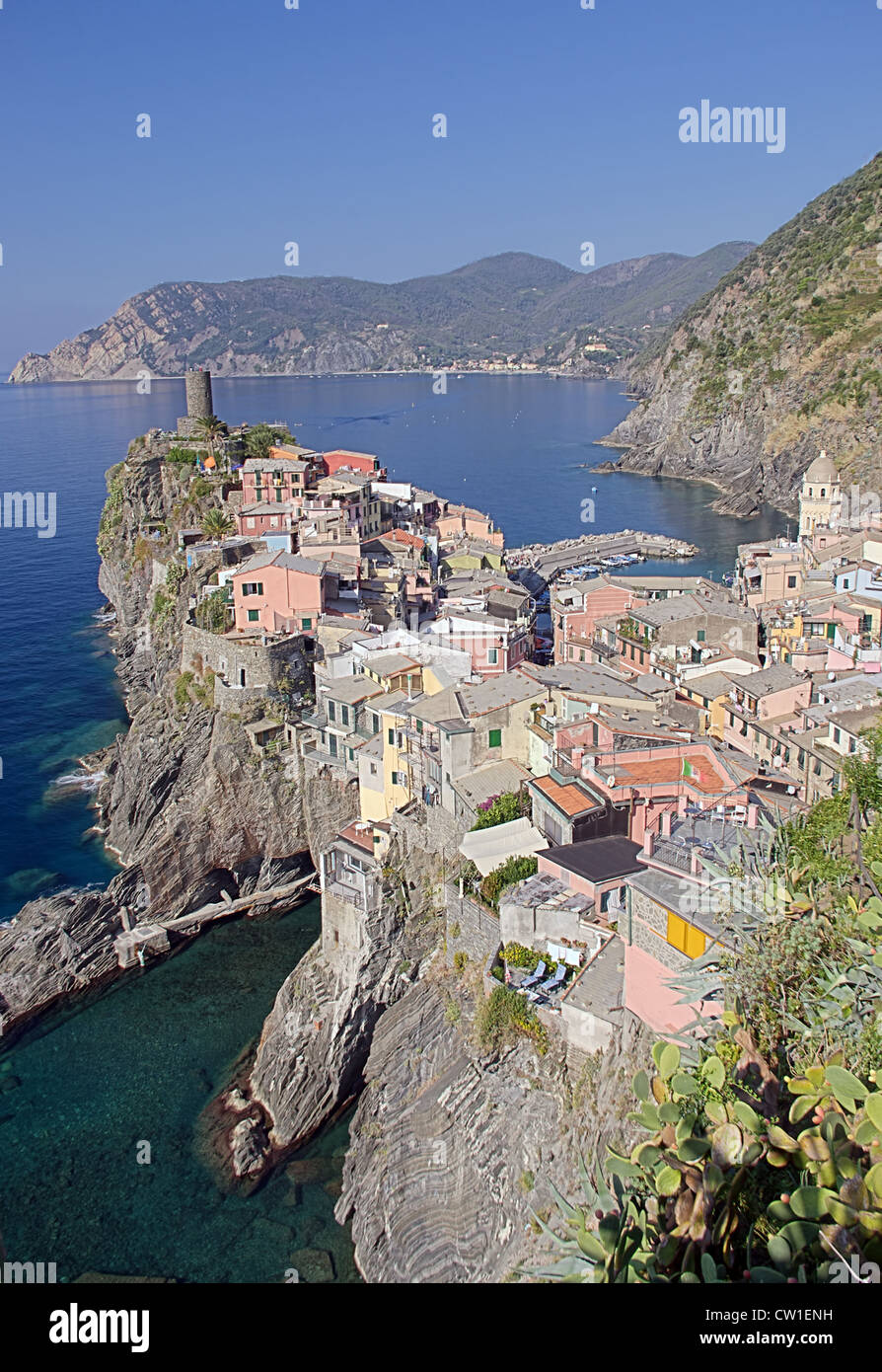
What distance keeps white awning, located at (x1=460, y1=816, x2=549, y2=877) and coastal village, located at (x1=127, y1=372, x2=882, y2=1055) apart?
0.04m

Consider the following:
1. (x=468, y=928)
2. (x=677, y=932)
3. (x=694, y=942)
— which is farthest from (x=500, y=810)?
(x=694, y=942)

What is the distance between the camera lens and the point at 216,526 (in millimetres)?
32688

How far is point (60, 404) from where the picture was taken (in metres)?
159

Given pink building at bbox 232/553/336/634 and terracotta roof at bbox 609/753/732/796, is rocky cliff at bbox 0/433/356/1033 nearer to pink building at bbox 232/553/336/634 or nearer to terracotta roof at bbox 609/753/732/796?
pink building at bbox 232/553/336/634

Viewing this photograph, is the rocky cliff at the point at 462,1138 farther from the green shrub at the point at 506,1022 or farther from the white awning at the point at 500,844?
the white awning at the point at 500,844

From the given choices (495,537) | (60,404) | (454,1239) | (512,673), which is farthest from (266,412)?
(454,1239)

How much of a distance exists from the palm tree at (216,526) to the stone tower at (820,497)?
23953mm

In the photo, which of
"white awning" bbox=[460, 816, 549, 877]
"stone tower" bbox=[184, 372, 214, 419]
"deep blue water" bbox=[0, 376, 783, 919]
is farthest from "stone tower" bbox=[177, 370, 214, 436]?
"white awning" bbox=[460, 816, 549, 877]

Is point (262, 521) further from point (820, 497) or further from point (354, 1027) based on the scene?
point (820, 497)

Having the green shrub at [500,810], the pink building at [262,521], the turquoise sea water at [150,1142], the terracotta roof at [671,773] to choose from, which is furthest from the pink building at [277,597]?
the terracotta roof at [671,773]

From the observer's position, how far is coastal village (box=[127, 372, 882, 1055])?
41.7 feet

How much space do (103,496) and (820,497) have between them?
4869 centimetres
